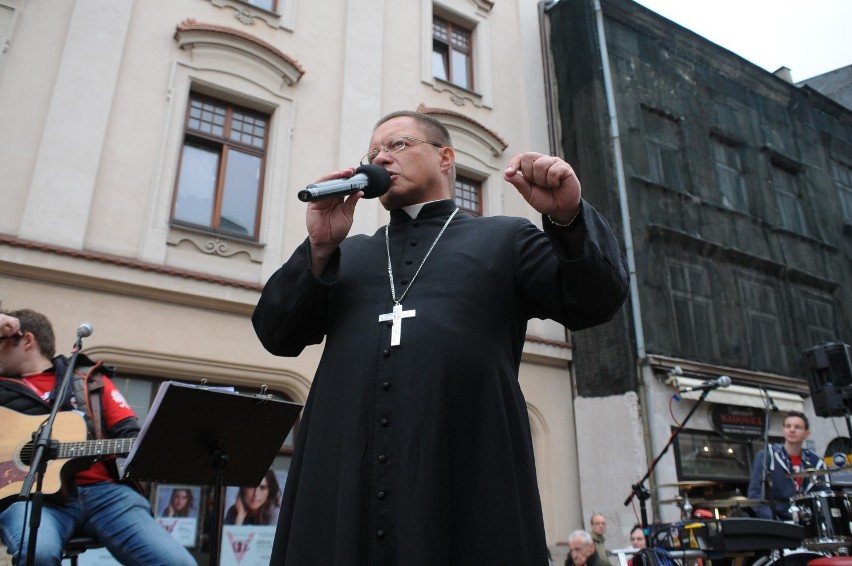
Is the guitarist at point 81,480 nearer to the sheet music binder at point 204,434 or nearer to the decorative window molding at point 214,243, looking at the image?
the sheet music binder at point 204,434

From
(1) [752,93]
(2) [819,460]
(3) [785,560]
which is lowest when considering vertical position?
(3) [785,560]

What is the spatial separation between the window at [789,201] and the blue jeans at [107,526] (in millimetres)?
13458

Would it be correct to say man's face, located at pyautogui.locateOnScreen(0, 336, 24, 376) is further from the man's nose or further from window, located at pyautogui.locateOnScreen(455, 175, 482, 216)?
window, located at pyautogui.locateOnScreen(455, 175, 482, 216)

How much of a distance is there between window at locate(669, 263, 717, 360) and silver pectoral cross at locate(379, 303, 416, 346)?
9451 millimetres

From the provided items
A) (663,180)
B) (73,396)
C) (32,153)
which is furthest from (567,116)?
(73,396)

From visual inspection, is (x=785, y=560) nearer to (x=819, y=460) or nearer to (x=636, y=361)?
(x=819, y=460)

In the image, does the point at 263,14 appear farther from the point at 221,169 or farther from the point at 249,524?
the point at 249,524

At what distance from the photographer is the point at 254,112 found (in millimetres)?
8719

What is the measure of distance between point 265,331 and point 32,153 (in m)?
6.26

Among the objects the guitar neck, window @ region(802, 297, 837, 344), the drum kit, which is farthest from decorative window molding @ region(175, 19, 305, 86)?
window @ region(802, 297, 837, 344)

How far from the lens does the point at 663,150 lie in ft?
38.8

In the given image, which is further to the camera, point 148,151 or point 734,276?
point 734,276

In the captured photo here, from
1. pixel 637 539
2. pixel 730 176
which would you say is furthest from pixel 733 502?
pixel 730 176

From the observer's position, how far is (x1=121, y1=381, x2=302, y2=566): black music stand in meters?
2.96
